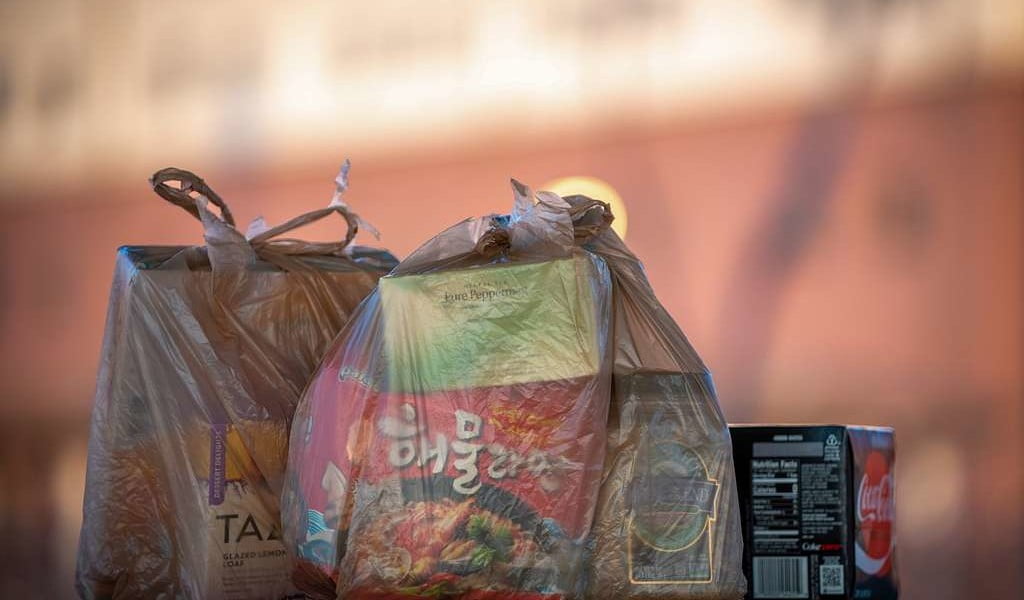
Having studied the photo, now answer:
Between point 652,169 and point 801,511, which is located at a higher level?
point 652,169

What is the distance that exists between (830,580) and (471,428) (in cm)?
46

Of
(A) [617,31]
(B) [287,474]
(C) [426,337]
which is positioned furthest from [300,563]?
(A) [617,31]

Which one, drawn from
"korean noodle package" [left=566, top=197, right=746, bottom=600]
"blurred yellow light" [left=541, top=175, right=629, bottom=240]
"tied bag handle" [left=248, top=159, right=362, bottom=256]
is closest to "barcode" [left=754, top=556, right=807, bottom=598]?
"korean noodle package" [left=566, top=197, right=746, bottom=600]

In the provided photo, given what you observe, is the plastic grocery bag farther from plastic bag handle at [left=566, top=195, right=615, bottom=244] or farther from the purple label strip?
plastic bag handle at [left=566, top=195, right=615, bottom=244]

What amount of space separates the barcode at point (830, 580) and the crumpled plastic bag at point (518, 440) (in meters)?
0.16

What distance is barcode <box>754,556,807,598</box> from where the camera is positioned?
1.38 m

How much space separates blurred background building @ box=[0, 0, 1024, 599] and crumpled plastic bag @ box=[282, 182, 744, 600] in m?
1.01

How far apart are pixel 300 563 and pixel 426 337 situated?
11.7 inches

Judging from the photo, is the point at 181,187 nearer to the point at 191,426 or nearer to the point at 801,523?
the point at 191,426

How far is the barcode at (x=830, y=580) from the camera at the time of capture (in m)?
1.38

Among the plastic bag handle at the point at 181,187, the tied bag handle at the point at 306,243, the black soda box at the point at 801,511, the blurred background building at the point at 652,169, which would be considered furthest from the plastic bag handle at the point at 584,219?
the blurred background building at the point at 652,169

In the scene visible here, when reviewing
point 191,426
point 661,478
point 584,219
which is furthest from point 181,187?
point 661,478

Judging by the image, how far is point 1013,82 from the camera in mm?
2152

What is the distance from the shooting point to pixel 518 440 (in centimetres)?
127
